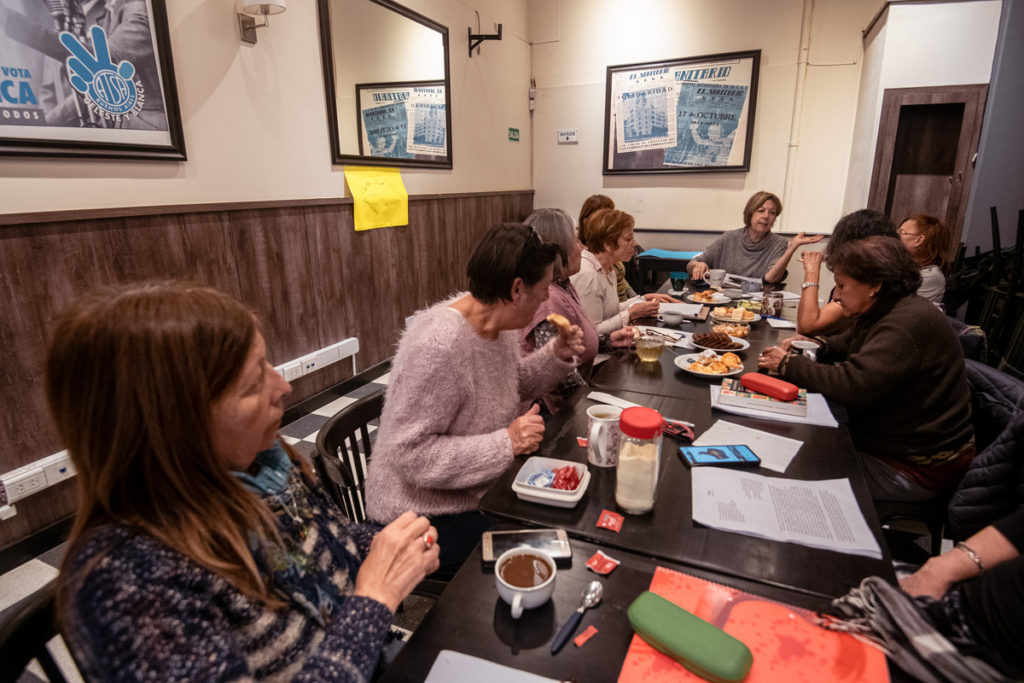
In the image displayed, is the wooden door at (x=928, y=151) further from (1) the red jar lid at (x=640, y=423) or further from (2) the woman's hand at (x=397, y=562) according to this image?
(2) the woman's hand at (x=397, y=562)

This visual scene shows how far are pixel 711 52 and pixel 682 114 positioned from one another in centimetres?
57

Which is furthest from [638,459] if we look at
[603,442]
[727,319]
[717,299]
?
[717,299]

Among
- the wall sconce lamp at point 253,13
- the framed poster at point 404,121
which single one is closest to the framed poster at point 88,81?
the wall sconce lamp at point 253,13

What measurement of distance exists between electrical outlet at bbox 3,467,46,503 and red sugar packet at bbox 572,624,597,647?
2182 millimetres

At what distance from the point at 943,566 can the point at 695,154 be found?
4.81 meters

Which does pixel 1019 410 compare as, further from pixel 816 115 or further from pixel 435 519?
pixel 816 115

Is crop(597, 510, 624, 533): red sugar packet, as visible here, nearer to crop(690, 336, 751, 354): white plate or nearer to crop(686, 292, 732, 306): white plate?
crop(690, 336, 751, 354): white plate

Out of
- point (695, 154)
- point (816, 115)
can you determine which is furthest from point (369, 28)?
point (816, 115)

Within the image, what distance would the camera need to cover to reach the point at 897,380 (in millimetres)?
1510

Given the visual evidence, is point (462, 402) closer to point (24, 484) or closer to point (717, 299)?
point (24, 484)

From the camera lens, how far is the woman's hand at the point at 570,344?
1.64m

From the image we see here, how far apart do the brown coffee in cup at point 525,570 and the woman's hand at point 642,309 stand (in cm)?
182

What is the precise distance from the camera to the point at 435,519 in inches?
52.9

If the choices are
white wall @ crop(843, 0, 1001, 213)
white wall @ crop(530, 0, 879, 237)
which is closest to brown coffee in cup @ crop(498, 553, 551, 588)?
white wall @ crop(843, 0, 1001, 213)
